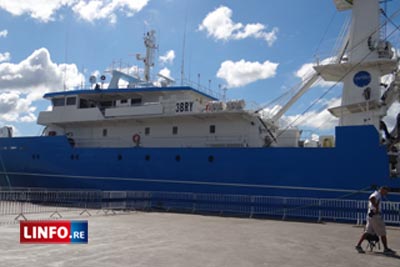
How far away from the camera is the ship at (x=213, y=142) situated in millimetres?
14727

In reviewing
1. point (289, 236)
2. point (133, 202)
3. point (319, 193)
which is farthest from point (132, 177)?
point (289, 236)

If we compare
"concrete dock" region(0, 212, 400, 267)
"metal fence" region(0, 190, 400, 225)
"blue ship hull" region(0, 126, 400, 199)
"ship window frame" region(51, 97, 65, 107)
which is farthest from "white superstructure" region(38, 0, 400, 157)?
"concrete dock" region(0, 212, 400, 267)

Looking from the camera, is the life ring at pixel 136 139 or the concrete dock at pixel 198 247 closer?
the concrete dock at pixel 198 247

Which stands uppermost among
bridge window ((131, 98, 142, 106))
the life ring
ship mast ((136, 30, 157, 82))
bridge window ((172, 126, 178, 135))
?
ship mast ((136, 30, 157, 82))

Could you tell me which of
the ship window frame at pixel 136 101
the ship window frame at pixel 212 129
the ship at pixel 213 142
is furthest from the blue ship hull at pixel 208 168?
the ship window frame at pixel 136 101

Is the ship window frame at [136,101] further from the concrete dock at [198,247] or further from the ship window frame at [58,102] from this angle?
the concrete dock at [198,247]

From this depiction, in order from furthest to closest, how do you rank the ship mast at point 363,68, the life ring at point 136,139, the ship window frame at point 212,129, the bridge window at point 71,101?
1. the bridge window at point 71,101
2. the life ring at point 136,139
3. the ship window frame at point 212,129
4. the ship mast at point 363,68

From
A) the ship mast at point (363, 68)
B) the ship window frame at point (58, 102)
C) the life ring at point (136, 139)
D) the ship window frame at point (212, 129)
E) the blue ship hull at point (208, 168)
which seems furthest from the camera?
the ship window frame at point (58, 102)

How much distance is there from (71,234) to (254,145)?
1116cm

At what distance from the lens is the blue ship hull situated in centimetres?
1440

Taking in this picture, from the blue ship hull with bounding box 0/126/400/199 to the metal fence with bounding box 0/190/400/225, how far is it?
359 millimetres

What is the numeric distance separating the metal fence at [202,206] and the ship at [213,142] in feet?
1.27

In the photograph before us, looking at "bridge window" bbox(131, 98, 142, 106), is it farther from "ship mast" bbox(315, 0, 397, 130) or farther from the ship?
"ship mast" bbox(315, 0, 397, 130)

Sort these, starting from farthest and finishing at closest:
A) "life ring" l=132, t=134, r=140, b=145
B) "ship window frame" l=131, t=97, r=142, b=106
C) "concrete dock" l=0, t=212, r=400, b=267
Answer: "ship window frame" l=131, t=97, r=142, b=106
"life ring" l=132, t=134, r=140, b=145
"concrete dock" l=0, t=212, r=400, b=267
